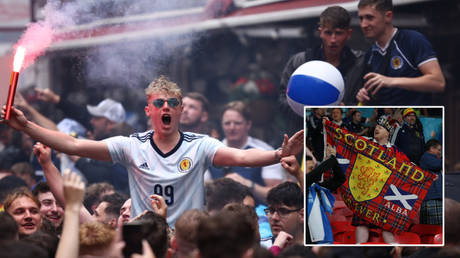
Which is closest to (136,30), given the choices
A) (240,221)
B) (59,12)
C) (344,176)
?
(59,12)

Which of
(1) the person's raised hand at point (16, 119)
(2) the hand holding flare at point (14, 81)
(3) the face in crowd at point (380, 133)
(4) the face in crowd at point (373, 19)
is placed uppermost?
(4) the face in crowd at point (373, 19)

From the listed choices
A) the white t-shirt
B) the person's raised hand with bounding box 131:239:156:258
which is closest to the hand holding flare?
the white t-shirt

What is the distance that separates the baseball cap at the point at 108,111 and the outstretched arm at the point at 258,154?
3509 mm

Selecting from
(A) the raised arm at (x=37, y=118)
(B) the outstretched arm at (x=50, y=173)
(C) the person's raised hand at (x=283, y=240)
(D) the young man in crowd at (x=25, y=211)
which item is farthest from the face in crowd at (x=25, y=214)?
(A) the raised arm at (x=37, y=118)

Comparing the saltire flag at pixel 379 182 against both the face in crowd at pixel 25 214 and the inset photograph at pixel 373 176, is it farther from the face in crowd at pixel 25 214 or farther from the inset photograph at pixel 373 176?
the face in crowd at pixel 25 214

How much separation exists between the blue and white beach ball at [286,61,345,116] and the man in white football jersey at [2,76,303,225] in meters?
0.97

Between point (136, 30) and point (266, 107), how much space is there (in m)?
2.76

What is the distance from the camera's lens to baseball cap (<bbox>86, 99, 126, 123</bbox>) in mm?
8453

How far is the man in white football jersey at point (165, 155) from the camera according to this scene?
5094 mm

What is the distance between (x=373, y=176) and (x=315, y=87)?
1396 mm

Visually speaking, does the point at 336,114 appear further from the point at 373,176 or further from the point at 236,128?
the point at 236,128

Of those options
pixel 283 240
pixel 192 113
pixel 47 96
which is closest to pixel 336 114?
pixel 283 240

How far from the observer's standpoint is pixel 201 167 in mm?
5207

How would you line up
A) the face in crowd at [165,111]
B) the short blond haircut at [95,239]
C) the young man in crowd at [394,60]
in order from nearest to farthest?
the short blond haircut at [95,239], the face in crowd at [165,111], the young man in crowd at [394,60]
